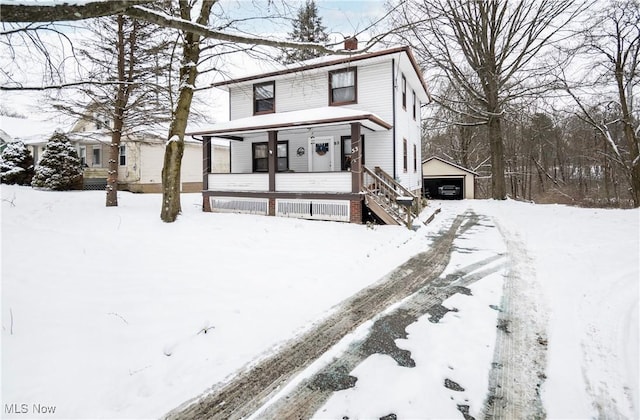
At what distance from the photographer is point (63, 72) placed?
554cm

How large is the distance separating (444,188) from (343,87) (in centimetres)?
1416

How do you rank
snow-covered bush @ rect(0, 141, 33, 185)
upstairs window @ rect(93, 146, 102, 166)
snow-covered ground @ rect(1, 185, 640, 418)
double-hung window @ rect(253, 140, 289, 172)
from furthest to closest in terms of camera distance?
1. upstairs window @ rect(93, 146, 102, 166)
2. snow-covered bush @ rect(0, 141, 33, 185)
3. double-hung window @ rect(253, 140, 289, 172)
4. snow-covered ground @ rect(1, 185, 640, 418)

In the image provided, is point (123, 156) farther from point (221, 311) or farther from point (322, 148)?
point (221, 311)

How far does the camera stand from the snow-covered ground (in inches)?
108

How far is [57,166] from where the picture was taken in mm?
17406

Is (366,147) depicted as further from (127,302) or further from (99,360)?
(99,360)

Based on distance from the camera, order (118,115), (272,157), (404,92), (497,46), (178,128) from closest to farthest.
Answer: (178,128) < (272,157) < (118,115) < (404,92) < (497,46)

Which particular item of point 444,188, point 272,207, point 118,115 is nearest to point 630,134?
point 444,188

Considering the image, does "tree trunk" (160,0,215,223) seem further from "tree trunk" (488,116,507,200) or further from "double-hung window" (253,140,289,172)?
"tree trunk" (488,116,507,200)

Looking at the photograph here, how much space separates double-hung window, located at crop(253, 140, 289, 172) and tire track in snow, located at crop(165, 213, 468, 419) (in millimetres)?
10220

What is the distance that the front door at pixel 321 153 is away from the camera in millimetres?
14078

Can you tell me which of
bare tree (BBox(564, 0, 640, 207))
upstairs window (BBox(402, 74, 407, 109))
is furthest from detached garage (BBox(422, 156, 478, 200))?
upstairs window (BBox(402, 74, 407, 109))

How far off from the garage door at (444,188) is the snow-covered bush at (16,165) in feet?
83.7

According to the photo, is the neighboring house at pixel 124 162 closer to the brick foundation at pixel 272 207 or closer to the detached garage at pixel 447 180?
the brick foundation at pixel 272 207
